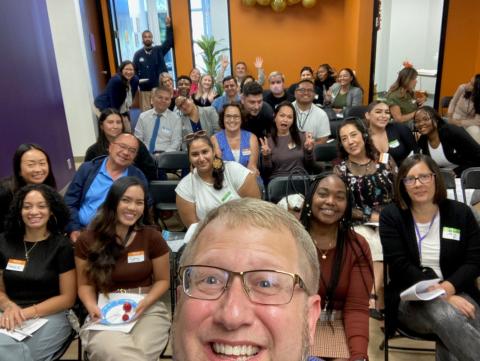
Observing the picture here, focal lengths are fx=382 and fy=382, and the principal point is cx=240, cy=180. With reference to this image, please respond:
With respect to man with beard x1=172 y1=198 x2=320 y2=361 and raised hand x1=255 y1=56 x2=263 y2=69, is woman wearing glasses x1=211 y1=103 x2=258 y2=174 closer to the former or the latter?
man with beard x1=172 y1=198 x2=320 y2=361

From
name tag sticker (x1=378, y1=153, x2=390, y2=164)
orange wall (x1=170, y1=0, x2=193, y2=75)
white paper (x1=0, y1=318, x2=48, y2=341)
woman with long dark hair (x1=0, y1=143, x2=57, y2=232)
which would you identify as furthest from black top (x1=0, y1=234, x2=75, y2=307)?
orange wall (x1=170, y1=0, x2=193, y2=75)

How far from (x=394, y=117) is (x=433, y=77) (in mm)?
4501

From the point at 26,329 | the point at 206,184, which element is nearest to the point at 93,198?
the point at 206,184

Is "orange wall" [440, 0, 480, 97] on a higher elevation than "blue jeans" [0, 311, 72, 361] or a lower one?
higher

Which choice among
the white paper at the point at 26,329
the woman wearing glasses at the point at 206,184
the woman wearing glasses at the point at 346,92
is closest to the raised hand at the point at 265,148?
the woman wearing glasses at the point at 206,184

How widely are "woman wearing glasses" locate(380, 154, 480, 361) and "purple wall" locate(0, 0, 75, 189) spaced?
338cm

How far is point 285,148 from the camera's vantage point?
3.72 meters

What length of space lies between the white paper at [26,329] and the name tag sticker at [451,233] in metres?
2.20

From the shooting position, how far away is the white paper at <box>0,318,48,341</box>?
1889 mm

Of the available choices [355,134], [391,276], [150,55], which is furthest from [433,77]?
[391,276]

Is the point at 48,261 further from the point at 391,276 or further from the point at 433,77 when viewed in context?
the point at 433,77

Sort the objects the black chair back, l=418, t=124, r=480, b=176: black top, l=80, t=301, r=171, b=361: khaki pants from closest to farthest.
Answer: l=80, t=301, r=171, b=361: khaki pants → the black chair back → l=418, t=124, r=480, b=176: black top

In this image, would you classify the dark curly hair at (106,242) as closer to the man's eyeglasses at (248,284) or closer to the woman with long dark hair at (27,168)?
the woman with long dark hair at (27,168)

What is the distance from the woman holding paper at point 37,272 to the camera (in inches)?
77.3
